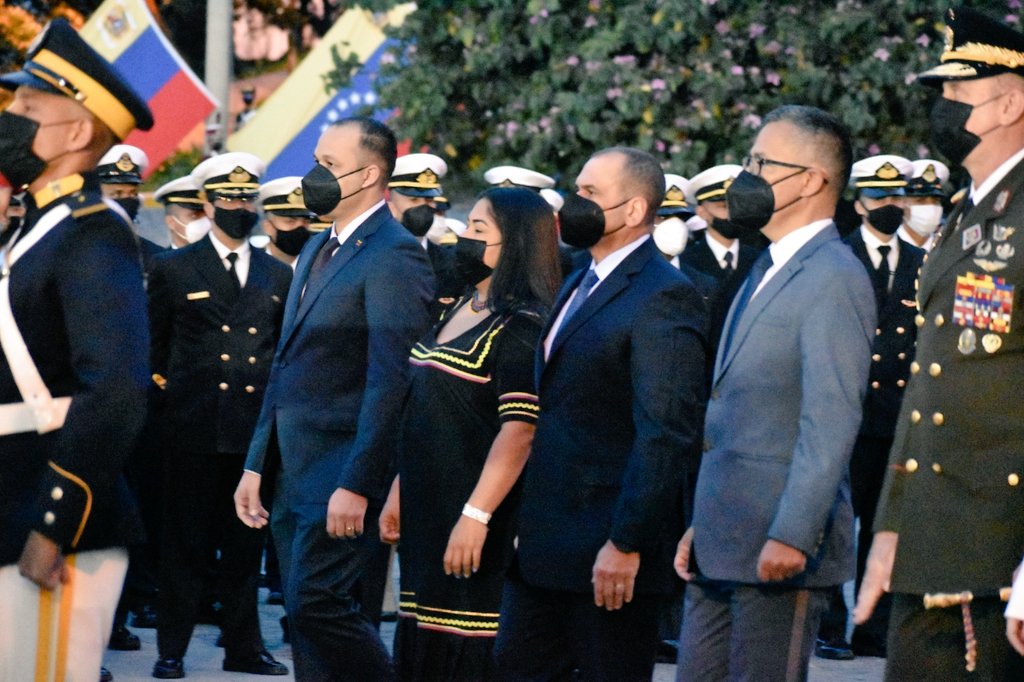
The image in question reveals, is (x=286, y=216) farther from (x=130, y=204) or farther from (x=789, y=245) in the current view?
(x=789, y=245)

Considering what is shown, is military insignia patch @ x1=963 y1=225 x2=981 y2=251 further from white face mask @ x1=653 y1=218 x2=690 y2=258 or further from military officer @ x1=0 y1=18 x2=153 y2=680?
white face mask @ x1=653 y1=218 x2=690 y2=258

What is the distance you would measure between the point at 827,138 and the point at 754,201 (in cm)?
30

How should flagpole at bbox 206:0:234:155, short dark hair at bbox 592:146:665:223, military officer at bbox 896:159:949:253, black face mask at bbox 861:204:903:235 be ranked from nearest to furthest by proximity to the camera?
1. short dark hair at bbox 592:146:665:223
2. black face mask at bbox 861:204:903:235
3. military officer at bbox 896:159:949:253
4. flagpole at bbox 206:0:234:155

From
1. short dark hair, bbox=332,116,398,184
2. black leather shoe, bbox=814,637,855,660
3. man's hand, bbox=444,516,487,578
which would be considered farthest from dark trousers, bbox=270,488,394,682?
black leather shoe, bbox=814,637,855,660

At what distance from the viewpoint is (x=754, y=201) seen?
5.49 m

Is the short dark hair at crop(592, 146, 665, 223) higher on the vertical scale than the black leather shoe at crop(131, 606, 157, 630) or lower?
higher

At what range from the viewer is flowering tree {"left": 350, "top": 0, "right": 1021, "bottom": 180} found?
46.1 feet

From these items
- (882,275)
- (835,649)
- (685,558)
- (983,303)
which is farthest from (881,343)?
(983,303)

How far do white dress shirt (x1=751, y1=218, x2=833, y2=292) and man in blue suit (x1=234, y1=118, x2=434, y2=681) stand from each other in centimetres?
164

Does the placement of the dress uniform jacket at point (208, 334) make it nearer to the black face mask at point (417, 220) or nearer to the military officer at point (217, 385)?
the military officer at point (217, 385)

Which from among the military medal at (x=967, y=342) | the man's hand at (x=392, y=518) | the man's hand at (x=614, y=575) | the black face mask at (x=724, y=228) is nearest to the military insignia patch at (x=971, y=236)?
the military medal at (x=967, y=342)

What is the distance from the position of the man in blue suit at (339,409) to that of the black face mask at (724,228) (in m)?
3.41

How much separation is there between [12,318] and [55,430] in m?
0.30

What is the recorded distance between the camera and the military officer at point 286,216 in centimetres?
1027
